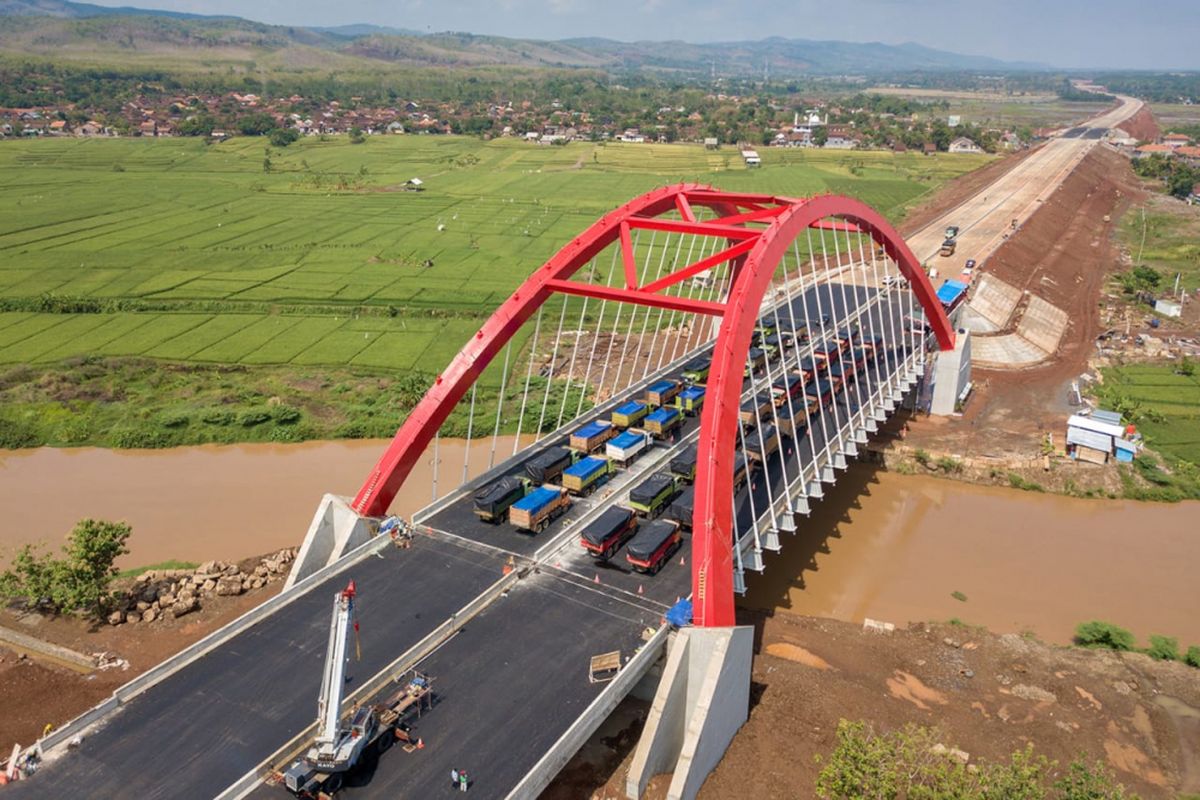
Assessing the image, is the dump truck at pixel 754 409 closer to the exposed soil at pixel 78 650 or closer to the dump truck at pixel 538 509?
the dump truck at pixel 538 509

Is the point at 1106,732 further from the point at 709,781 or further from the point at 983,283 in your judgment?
the point at 983,283

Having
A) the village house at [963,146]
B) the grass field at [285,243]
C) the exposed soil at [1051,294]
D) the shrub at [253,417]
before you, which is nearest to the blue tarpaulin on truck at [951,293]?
the exposed soil at [1051,294]

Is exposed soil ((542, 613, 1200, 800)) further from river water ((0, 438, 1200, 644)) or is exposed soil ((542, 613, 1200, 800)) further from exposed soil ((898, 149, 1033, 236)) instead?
exposed soil ((898, 149, 1033, 236))

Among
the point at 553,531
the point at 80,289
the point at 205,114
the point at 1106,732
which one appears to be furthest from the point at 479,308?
A: the point at 205,114

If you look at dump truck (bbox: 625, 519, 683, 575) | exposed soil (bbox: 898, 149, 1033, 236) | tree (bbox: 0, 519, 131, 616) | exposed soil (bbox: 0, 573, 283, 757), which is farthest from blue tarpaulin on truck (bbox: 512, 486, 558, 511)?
exposed soil (bbox: 898, 149, 1033, 236)

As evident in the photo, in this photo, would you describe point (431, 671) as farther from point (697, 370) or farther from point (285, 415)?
point (285, 415)

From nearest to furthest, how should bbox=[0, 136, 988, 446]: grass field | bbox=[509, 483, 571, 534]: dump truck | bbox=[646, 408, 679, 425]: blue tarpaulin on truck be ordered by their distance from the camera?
1. bbox=[509, 483, 571, 534]: dump truck
2. bbox=[646, 408, 679, 425]: blue tarpaulin on truck
3. bbox=[0, 136, 988, 446]: grass field

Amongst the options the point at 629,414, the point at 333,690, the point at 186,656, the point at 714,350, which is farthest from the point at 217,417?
the point at 333,690
